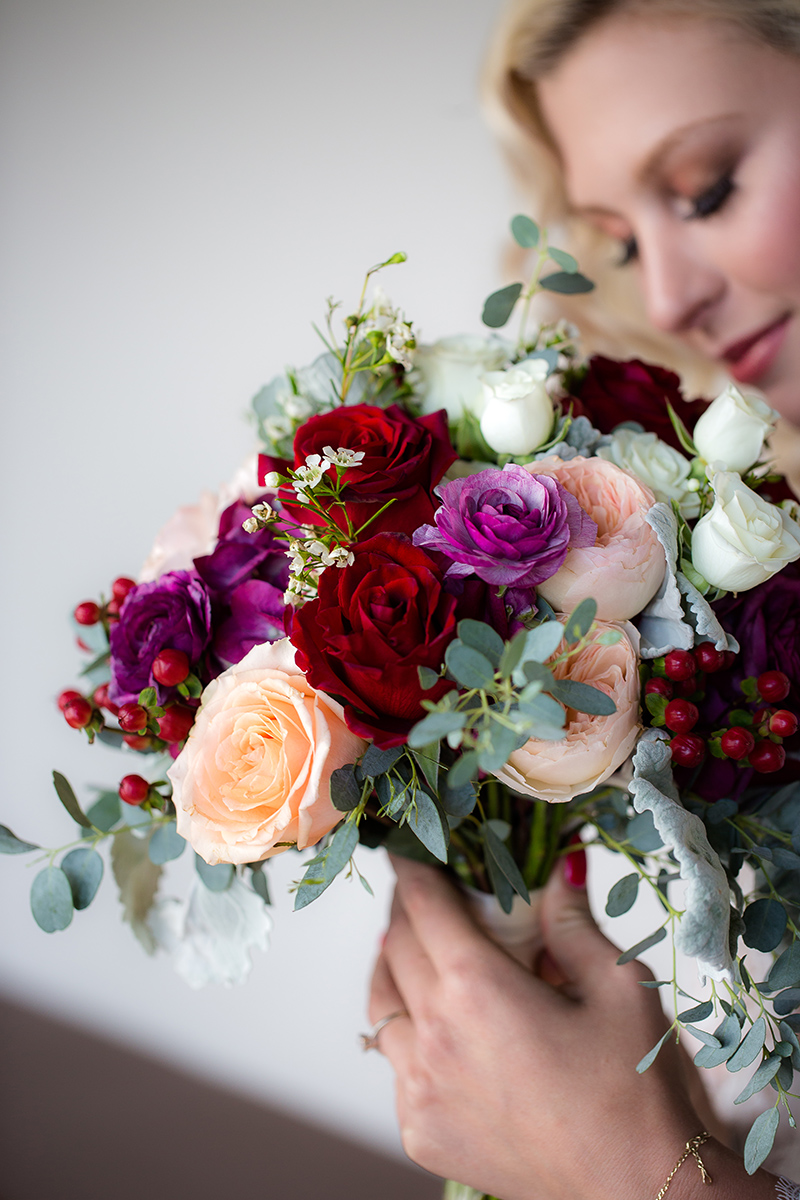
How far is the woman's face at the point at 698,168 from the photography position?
871mm

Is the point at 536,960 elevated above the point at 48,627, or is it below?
below

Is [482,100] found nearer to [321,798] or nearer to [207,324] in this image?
[207,324]

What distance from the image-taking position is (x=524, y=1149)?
23.4 inches

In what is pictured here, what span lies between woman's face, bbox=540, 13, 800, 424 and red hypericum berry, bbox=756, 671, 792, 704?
2.09 feet

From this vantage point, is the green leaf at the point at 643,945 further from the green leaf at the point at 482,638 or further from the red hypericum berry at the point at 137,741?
the red hypericum berry at the point at 137,741

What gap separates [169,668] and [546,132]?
3.30ft

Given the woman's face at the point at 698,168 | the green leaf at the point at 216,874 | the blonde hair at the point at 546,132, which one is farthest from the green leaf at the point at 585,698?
the blonde hair at the point at 546,132


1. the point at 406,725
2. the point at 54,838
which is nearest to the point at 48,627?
the point at 54,838

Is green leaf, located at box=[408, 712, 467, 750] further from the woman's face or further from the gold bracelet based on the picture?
the woman's face

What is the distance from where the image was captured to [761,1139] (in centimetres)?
48

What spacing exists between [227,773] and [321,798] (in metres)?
0.06

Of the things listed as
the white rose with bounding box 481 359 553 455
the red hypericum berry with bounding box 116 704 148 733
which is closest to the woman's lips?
the white rose with bounding box 481 359 553 455

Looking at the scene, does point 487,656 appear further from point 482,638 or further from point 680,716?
point 680,716

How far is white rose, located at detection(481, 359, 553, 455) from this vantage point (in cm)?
55
